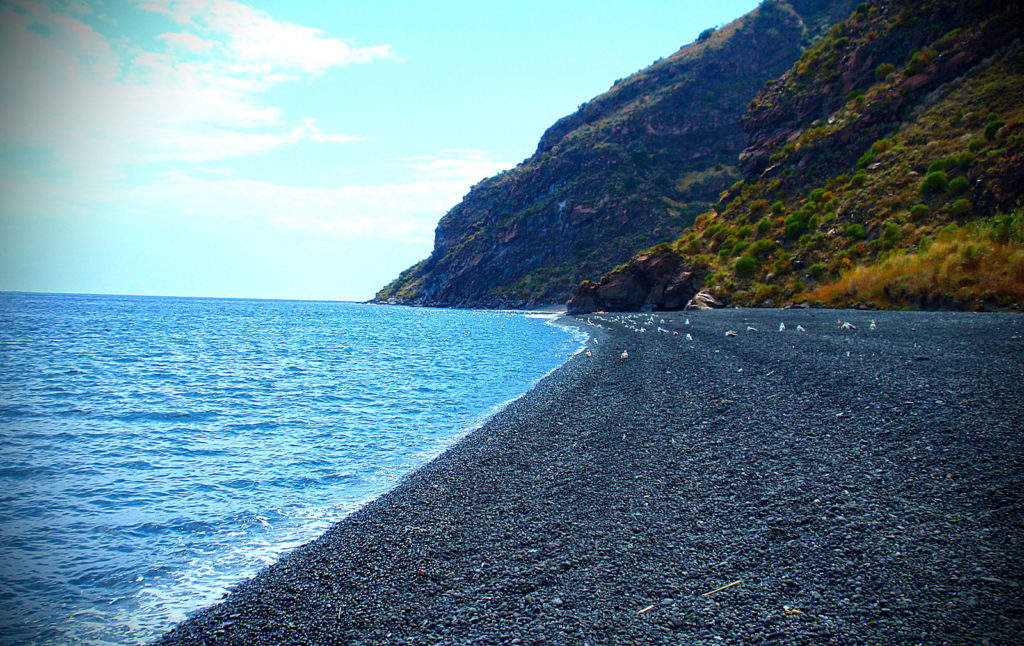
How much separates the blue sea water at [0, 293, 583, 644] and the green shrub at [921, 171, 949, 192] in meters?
30.2

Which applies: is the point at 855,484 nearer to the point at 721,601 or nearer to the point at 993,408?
the point at 721,601

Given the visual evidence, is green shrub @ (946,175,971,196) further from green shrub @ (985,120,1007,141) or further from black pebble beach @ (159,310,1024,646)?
black pebble beach @ (159,310,1024,646)

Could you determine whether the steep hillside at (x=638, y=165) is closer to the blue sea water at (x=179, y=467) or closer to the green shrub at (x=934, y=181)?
the green shrub at (x=934, y=181)

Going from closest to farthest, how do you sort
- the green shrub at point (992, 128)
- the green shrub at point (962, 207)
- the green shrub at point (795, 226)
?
the green shrub at point (962, 207) → the green shrub at point (992, 128) → the green shrub at point (795, 226)

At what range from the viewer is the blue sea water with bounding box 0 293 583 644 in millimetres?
5965

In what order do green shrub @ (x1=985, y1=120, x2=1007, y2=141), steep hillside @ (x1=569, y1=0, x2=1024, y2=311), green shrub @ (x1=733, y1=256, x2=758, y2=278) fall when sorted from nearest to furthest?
1. steep hillside @ (x1=569, y1=0, x2=1024, y2=311)
2. green shrub @ (x1=985, y1=120, x2=1007, y2=141)
3. green shrub @ (x1=733, y1=256, x2=758, y2=278)

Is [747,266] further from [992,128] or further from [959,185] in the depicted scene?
[992,128]

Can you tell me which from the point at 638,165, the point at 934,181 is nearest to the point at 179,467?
the point at 934,181

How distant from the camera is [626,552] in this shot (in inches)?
215

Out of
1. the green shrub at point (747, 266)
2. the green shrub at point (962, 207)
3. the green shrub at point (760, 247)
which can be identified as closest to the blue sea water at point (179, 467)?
the green shrub at point (962, 207)

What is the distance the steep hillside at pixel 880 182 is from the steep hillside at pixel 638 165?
4211cm

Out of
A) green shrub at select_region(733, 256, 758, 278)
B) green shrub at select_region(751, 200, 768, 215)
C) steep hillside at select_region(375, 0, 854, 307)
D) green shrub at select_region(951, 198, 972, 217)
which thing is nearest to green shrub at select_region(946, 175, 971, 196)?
green shrub at select_region(951, 198, 972, 217)

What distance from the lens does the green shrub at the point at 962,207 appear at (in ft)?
97.5

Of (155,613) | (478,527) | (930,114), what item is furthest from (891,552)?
(930,114)
